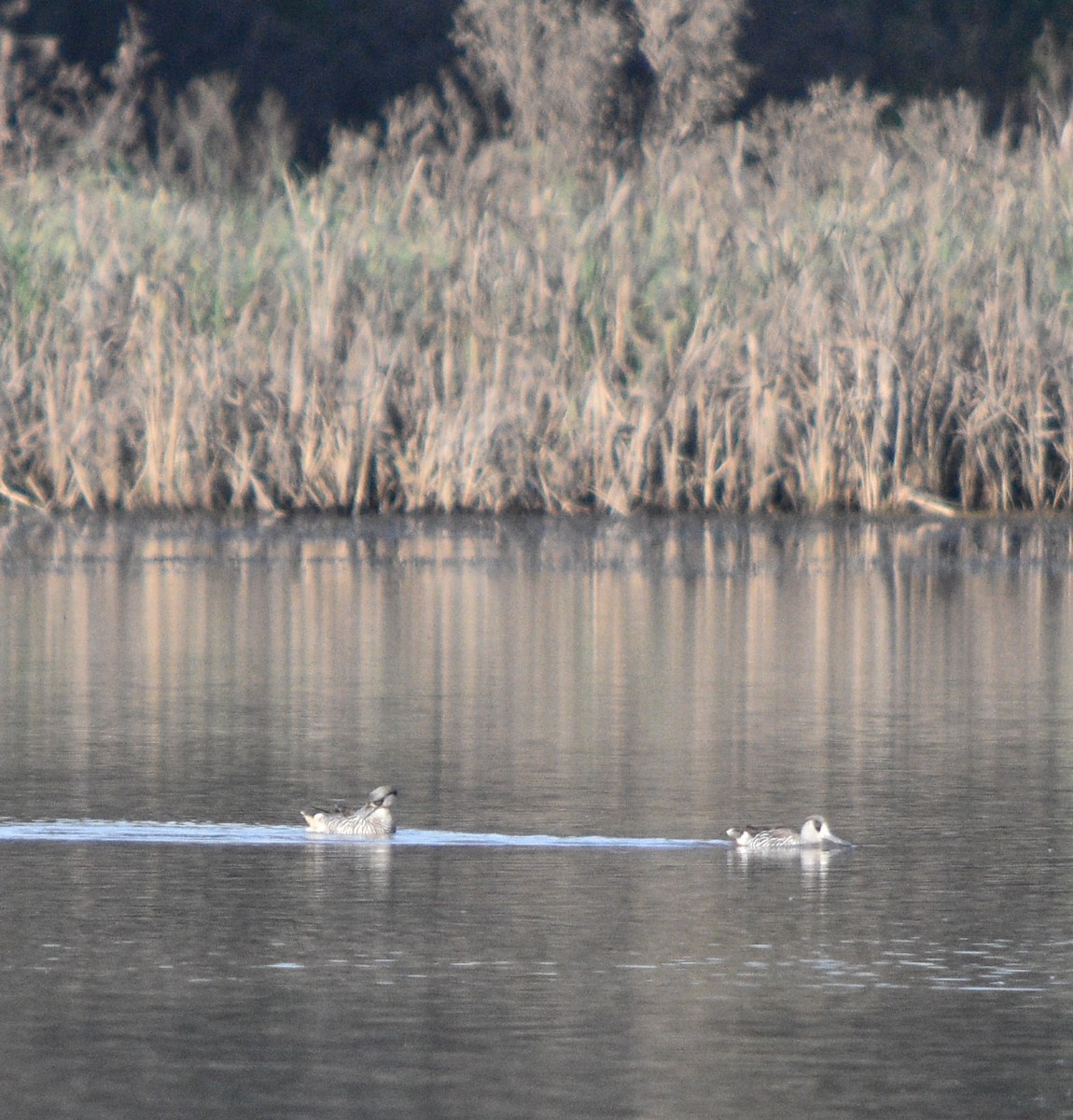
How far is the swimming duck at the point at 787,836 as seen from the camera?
7547mm

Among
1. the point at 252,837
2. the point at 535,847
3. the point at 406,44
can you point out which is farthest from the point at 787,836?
the point at 406,44

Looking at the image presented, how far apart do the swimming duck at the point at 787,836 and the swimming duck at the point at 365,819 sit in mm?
858

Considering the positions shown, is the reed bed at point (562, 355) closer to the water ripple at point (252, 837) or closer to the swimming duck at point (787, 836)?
the water ripple at point (252, 837)

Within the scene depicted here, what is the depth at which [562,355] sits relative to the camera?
17.2 metres

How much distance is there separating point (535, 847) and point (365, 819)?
45 cm

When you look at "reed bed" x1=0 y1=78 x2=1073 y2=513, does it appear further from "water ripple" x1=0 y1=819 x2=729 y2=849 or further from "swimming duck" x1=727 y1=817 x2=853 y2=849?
"swimming duck" x1=727 y1=817 x2=853 y2=849

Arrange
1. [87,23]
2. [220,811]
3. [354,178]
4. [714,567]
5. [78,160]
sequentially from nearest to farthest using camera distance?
[220,811] < [714,567] < [354,178] < [78,160] < [87,23]

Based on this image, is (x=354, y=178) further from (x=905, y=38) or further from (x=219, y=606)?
(x=905, y=38)

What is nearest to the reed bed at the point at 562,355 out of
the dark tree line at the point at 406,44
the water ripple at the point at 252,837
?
the water ripple at the point at 252,837

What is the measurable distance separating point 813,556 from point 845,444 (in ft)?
4.65

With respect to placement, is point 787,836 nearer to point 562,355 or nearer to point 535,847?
point 535,847

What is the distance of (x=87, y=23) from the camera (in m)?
41.5

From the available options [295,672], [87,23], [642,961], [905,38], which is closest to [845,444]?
[295,672]

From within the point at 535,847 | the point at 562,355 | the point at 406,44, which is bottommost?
the point at 535,847
